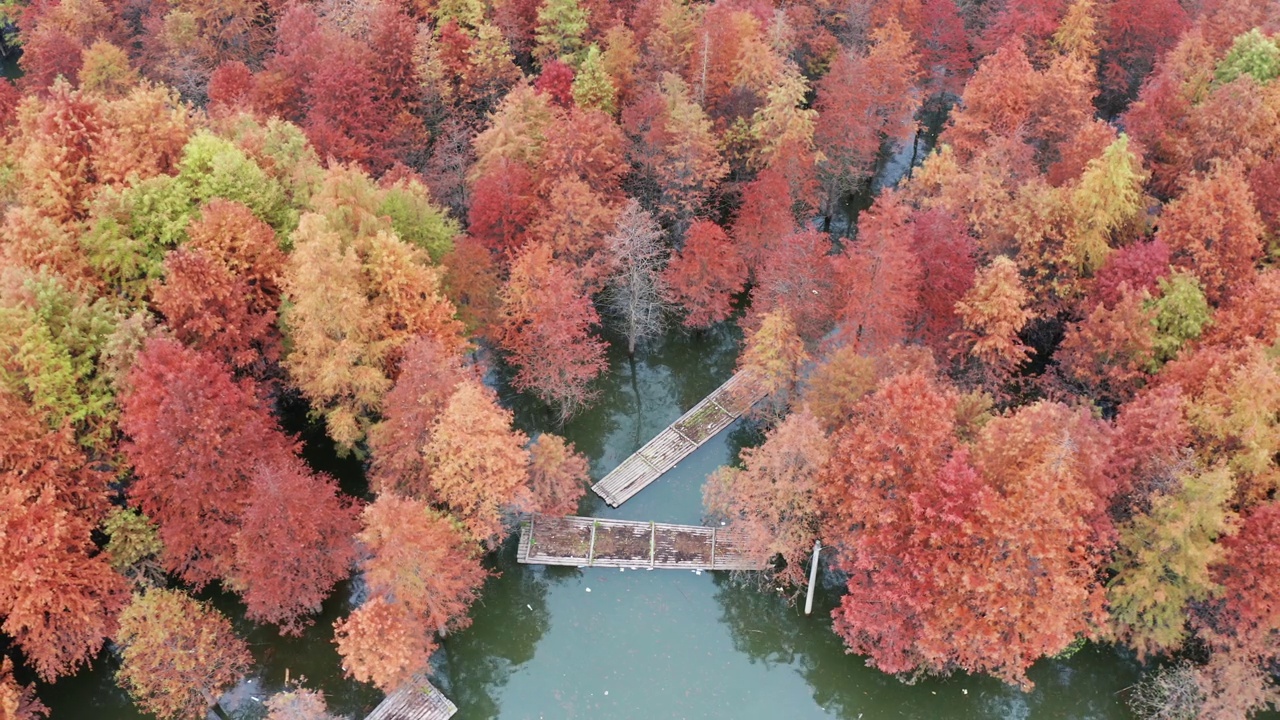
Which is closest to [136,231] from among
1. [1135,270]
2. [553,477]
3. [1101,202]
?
[553,477]

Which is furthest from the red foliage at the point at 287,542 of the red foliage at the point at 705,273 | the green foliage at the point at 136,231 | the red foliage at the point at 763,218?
the red foliage at the point at 763,218

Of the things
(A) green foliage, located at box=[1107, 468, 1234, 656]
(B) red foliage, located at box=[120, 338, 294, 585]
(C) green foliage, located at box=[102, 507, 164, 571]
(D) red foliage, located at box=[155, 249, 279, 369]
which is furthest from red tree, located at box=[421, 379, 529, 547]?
(A) green foliage, located at box=[1107, 468, 1234, 656]

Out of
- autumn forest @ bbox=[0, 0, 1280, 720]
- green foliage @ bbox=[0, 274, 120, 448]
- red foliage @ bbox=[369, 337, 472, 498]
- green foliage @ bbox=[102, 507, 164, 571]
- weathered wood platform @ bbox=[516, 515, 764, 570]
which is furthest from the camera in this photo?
weathered wood platform @ bbox=[516, 515, 764, 570]

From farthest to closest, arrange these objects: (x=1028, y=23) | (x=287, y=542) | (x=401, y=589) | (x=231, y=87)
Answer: (x=1028, y=23)
(x=231, y=87)
(x=287, y=542)
(x=401, y=589)

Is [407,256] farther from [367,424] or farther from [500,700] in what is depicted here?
[500,700]

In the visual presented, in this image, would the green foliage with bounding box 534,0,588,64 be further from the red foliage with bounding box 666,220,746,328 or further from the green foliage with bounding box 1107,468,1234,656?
the green foliage with bounding box 1107,468,1234,656

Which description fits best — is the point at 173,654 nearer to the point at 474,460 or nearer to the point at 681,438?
the point at 474,460
